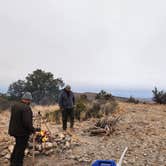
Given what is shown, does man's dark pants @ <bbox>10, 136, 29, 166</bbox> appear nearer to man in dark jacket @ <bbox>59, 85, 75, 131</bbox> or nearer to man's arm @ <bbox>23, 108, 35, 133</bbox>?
man's arm @ <bbox>23, 108, 35, 133</bbox>

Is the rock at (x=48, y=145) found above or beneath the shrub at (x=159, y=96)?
beneath

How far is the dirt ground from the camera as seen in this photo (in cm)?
827

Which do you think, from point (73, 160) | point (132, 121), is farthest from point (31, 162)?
point (132, 121)

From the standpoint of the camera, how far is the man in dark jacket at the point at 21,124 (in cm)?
705

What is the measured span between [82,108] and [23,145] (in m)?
7.17

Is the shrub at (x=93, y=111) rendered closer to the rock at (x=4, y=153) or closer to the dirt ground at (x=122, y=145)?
the dirt ground at (x=122, y=145)

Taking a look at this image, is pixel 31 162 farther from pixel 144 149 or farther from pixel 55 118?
pixel 55 118

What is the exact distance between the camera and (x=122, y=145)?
938 cm

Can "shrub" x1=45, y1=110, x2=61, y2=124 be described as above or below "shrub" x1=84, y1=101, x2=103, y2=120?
below

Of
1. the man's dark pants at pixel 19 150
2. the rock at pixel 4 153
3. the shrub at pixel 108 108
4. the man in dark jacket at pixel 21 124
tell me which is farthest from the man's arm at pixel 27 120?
the shrub at pixel 108 108

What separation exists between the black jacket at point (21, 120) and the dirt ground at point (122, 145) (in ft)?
4.50

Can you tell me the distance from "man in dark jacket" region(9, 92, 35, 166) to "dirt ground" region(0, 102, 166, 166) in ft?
3.50

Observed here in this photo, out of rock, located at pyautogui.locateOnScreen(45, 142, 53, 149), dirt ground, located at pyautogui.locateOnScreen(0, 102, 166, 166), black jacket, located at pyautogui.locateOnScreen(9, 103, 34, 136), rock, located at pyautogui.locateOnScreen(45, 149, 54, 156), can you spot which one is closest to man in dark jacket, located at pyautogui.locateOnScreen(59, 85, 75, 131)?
dirt ground, located at pyautogui.locateOnScreen(0, 102, 166, 166)

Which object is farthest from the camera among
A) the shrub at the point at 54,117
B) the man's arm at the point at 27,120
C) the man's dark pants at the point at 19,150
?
the shrub at the point at 54,117
